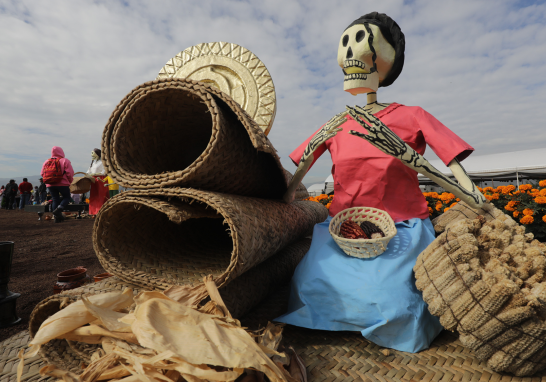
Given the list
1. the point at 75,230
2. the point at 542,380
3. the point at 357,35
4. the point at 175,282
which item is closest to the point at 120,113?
the point at 175,282

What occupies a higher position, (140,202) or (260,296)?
(140,202)

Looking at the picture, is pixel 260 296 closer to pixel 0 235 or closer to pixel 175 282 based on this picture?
pixel 175 282

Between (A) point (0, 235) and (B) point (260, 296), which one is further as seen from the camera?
(A) point (0, 235)

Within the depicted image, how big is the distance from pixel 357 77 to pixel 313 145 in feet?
1.35

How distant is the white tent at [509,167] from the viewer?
31.4ft

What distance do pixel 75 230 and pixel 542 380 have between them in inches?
258

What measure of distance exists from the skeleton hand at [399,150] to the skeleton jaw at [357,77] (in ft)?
1.14

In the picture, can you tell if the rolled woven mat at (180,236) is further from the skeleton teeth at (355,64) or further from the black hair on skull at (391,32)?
the black hair on skull at (391,32)

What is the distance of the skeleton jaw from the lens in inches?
57.8

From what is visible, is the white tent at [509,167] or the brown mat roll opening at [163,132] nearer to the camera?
the brown mat roll opening at [163,132]

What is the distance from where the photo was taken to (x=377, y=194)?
147 centimetres

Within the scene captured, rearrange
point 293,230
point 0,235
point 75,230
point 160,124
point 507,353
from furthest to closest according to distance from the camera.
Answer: point 75,230
point 0,235
point 293,230
point 160,124
point 507,353

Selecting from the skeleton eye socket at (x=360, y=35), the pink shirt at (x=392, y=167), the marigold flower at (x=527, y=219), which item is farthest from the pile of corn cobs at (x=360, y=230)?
the marigold flower at (x=527, y=219)

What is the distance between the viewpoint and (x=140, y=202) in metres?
1.10
